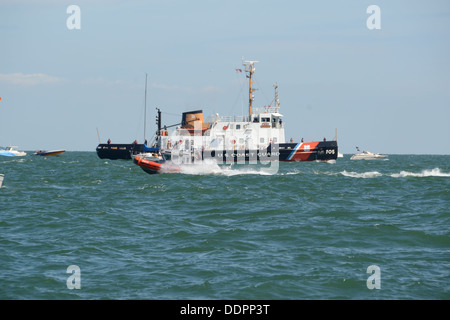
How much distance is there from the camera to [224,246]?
13492mm

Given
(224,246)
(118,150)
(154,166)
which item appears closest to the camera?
(224,246)

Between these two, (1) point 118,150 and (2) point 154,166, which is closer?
(2) point 154,166

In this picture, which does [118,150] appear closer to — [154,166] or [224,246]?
[154,166]

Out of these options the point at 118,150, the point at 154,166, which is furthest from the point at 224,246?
the point at 118,150

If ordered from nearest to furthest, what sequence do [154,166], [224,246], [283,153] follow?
1. [224,246]
2. [154,166]
3. [283,153]

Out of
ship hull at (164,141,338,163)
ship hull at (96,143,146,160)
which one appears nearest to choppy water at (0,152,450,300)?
ship hull at (164,141,338,163)

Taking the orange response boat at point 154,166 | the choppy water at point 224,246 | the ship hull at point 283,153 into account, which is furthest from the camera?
the ship hull at point 283,153

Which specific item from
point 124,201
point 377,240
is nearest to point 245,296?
point 377,240

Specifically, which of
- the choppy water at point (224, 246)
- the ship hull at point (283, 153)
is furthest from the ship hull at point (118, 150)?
the choppy water at point (224, 246)

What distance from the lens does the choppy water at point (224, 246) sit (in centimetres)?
1012

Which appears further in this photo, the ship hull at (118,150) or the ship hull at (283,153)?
the ship hull at (118,150)

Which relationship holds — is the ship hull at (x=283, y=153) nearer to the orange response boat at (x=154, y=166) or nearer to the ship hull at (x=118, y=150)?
the ship hull at (x=118, y=150)

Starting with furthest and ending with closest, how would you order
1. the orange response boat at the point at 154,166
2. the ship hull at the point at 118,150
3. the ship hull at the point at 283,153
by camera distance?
the ship hull at the point at 118,150
the ship hull at the point at 283,153
the orange response boat at the point at 154,166
